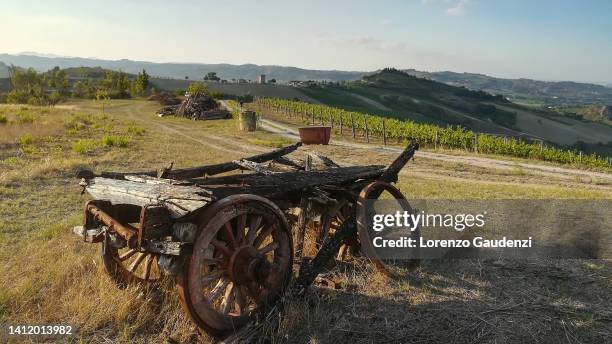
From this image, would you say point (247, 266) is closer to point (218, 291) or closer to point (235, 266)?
point (235, 266)

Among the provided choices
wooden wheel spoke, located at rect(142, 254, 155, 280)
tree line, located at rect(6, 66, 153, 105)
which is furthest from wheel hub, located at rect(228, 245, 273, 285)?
tree line, located at rect(6, 66, 153, 105)

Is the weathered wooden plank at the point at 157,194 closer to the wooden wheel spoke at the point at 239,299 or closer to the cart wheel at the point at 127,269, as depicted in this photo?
the cart wheel at the point at 127,269

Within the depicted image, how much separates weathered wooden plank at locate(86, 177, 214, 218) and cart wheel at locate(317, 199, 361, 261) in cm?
227

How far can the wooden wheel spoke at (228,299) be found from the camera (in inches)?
163

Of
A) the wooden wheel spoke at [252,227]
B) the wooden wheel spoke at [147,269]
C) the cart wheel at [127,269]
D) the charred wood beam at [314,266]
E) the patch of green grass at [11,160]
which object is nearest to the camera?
the wooden wheel spoke at [252,227]

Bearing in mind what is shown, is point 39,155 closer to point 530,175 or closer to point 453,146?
point 530,175

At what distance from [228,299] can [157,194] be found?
1.12m

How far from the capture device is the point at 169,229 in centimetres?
392

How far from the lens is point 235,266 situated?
420cm

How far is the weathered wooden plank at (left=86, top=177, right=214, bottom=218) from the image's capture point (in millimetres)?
3743

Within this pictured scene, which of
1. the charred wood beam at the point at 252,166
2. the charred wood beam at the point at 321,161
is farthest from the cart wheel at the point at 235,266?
the charred wood beam at the point at 321,161

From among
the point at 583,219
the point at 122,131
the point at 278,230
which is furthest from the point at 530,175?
the point at 122,131

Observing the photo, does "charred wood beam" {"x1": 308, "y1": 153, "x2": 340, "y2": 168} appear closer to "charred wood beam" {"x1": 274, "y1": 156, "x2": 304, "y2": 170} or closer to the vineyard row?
"charred wood beam" {"x1": 274, "y1": 156, "x2": 304, "y2": 170}

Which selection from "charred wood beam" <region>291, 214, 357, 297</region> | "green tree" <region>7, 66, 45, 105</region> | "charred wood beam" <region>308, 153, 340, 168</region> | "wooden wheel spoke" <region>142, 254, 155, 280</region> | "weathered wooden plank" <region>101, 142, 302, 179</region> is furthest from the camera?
"green tree" <region>7, 66, 45, 105</region>
